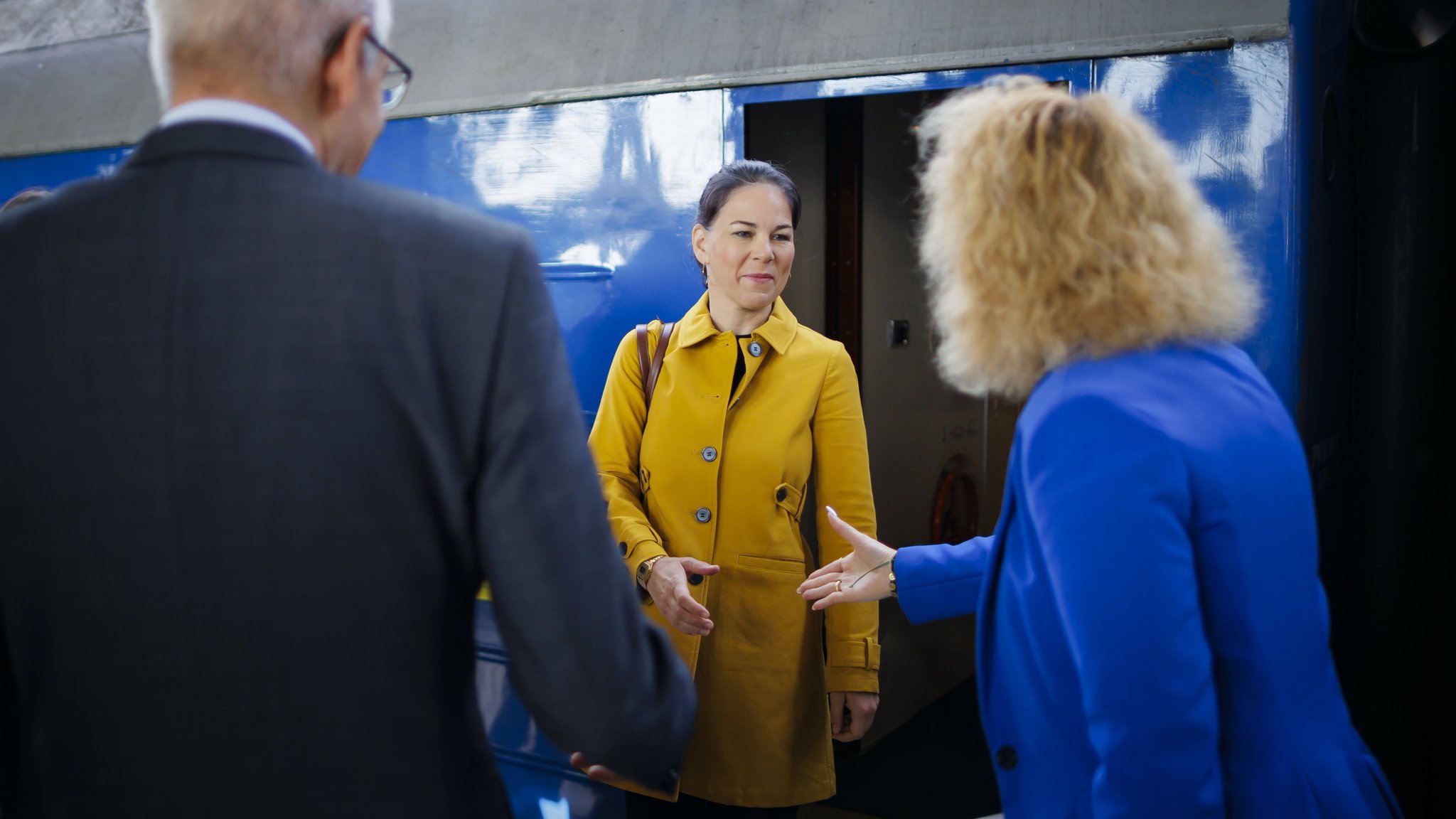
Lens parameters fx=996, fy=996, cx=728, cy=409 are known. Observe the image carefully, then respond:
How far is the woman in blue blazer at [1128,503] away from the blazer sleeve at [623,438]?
1029 millimetres

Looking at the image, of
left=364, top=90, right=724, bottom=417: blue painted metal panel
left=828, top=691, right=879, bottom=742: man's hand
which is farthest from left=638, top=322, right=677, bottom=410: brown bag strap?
left=828, top=691, right=879, bottom=742: man's hand

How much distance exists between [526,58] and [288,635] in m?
2.38

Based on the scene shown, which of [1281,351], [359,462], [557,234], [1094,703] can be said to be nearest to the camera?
[359,462]

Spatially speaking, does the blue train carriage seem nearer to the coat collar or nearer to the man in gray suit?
the man in gray suit

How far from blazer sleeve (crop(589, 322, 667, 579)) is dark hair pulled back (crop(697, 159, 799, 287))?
0.98 feet

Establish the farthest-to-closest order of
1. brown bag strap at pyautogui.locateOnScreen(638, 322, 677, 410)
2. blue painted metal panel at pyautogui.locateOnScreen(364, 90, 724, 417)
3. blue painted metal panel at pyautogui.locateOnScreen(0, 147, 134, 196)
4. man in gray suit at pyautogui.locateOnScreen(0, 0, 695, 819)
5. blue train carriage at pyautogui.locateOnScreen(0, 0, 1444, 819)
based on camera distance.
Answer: blue painted metal panel at pyautogui.locateOnScreen(0, 147, 134, 196) → blue painted metal panel at pyautogui.locateOnScreen(364, 90, 724, 417) → brown bag strap at pyautogui.locateOnScreen(638, 322, 677, 410) → blue train carriage at pyautogui.locateOnScreen(0, 0, 1444, 819) → man in gray suit at pyautogui.locateOnScreen(0, 0, 695, 819)

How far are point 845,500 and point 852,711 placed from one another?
1.47ft

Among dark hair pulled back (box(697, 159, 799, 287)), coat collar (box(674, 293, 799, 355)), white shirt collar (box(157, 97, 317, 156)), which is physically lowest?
coat collar (box(674, 293, 799, 355))

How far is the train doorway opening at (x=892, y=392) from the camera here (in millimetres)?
3568

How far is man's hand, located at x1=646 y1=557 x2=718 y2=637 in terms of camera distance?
1965 mm

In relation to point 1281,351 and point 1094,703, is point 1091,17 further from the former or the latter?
point 1094,703

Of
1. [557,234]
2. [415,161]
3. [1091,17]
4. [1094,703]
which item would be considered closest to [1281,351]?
[1091,17]

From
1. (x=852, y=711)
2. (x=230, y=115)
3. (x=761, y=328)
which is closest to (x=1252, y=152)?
(x=761, y=328)

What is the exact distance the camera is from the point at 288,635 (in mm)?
858
